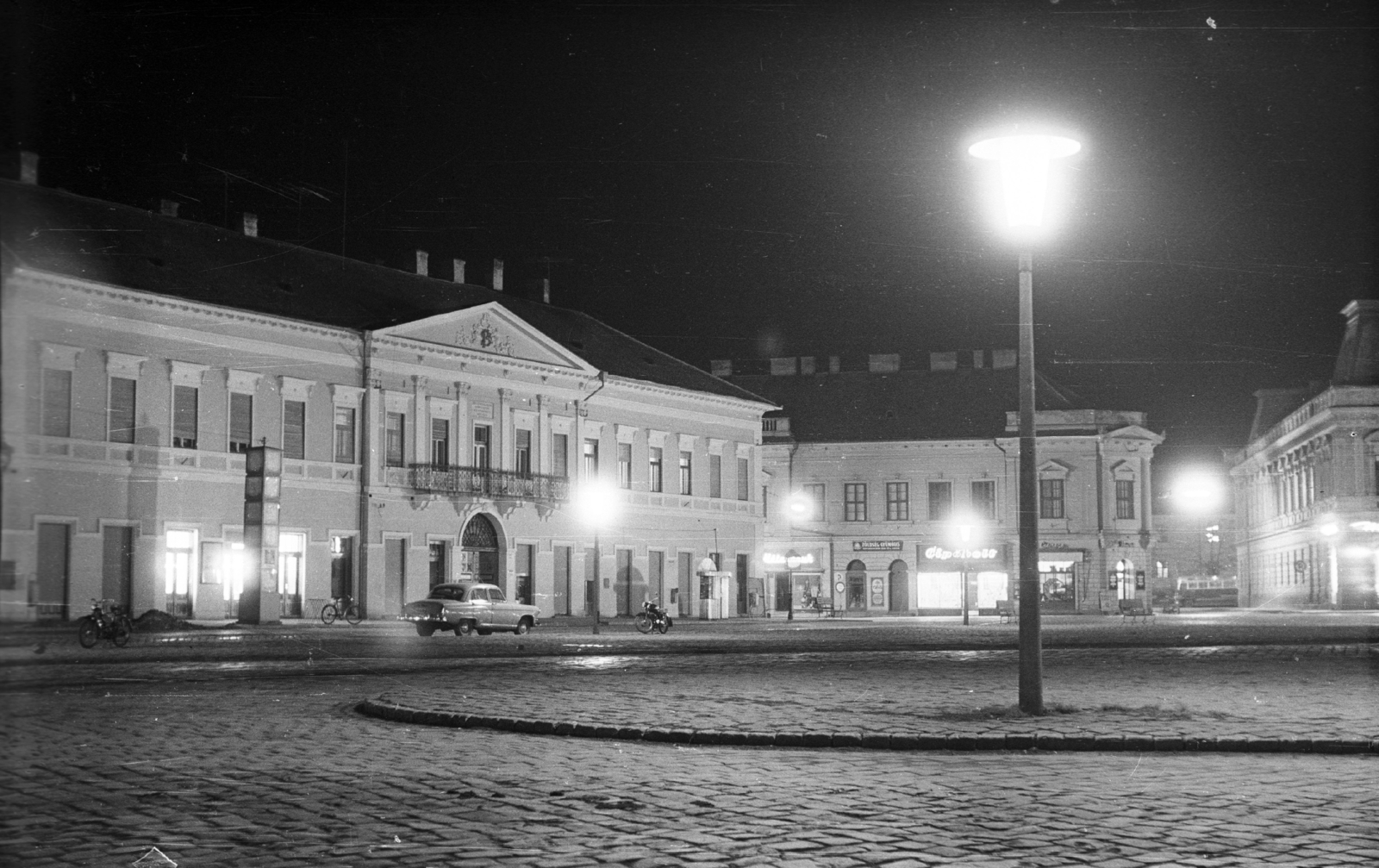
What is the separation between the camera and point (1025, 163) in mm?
13328

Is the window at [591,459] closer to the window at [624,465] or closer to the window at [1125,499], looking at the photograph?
the window at [624,465]

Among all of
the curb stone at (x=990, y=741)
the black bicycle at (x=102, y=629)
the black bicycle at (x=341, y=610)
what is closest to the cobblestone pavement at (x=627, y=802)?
the curb stone at (x=990, y=741)

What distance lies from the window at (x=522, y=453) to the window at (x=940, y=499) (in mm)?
30565

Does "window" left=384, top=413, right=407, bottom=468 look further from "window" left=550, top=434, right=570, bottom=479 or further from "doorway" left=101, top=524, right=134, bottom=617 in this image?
"doorway" left=101, top=524, right=134, bottom=617

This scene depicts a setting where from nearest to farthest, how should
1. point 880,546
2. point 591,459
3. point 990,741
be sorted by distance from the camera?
point 990,741
point 591,459
point 880,546

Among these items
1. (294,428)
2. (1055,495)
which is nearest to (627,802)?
(294,428)

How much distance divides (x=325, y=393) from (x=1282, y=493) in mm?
68712

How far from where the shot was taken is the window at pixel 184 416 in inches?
1709

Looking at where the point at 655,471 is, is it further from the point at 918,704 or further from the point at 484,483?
the point at 918,704

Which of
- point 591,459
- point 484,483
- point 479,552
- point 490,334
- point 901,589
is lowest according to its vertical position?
point 901,589

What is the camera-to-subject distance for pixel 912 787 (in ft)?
33.0

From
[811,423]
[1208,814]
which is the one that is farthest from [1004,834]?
[811,423]

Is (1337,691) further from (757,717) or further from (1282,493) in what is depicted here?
(1282,493)

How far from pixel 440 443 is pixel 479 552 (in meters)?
4.18
